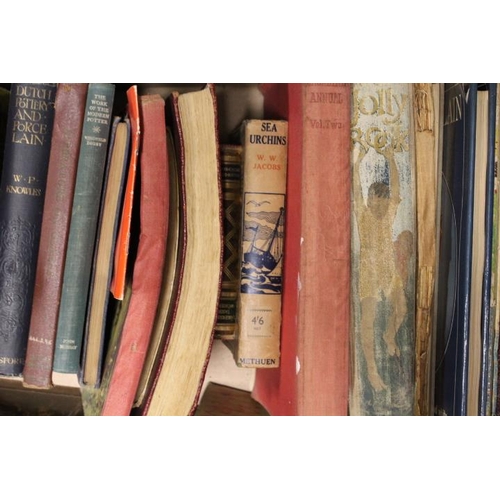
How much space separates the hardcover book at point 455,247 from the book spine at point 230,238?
289mm

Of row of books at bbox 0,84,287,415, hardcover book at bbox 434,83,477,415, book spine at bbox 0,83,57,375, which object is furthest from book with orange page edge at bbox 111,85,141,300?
hardcover book at bbox 434,83,477,415

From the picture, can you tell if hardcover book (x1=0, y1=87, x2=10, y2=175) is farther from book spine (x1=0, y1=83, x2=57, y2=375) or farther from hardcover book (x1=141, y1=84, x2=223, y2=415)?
hardcover book (x1=141, y1=84, x2=223, y2=415)

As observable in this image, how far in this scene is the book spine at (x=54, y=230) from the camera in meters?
0.80

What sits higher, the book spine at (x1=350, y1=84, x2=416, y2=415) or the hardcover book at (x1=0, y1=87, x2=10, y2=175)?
the hardcover book at (x1=0, y1=87, x2=10, y2=175)

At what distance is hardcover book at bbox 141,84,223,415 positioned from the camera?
2.63 feet

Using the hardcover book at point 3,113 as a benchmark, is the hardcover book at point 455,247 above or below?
below

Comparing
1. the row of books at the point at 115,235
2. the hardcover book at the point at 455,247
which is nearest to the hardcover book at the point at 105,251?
the row of books at the point at 115,235

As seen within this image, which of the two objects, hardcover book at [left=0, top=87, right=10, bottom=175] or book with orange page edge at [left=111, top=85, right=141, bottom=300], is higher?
hardcover book at [left=0, top=87, right=10, bottom=175]

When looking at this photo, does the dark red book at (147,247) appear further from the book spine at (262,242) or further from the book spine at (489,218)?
the book spine at (489,218)

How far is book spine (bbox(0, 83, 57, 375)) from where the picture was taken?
79 cm

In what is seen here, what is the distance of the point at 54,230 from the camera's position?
806 millimetres

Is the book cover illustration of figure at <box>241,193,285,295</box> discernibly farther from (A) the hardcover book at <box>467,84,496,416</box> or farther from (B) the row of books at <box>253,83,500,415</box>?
(A) the hardcover book at <box>467,84,496,416</box>

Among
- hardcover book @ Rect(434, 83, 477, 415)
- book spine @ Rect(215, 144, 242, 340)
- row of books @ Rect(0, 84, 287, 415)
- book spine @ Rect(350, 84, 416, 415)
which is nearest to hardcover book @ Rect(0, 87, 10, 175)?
row of books @ Rect(0, 84, 287, 415)

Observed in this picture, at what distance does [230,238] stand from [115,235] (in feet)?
0.57
